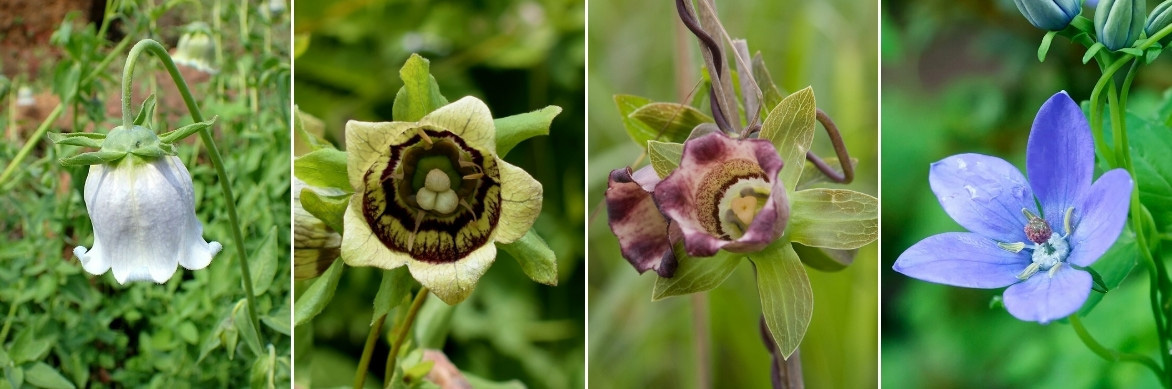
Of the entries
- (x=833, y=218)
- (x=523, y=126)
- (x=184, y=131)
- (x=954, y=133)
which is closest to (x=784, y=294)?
(x=833, y=218)

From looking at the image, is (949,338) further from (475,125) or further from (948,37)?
(475,125)

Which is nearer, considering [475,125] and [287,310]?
[475,125]

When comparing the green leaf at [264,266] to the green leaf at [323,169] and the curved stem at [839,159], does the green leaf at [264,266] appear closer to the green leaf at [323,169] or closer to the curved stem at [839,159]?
the green leaf at [323,169]

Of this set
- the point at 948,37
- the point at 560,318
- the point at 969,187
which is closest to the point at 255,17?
the point at 560,318

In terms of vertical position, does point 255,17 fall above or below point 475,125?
above

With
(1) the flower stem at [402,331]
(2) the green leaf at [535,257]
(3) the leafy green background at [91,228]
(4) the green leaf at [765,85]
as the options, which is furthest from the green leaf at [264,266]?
(4) the green leaf at [765,85]

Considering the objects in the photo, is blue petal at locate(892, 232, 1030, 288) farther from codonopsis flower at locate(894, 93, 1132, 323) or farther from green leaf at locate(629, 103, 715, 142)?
green leaf at locate(629, 103, 715, 142)
